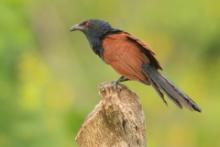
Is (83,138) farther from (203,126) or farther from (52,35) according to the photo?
(52,35)

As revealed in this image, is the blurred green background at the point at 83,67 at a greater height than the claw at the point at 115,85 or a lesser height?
lesser

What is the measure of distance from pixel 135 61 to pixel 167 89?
0.35 meters

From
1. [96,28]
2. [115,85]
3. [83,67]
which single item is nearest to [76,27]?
[96,28]

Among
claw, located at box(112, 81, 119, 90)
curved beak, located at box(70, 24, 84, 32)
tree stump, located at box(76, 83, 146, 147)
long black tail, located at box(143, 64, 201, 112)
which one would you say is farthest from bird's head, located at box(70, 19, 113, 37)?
tree stump, located at box(76, 83, 146, 147)

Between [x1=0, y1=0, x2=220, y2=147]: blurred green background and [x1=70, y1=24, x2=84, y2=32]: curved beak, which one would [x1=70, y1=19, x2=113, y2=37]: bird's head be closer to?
[x1=70, y1=24, x2=84, y2=32]: curved beak

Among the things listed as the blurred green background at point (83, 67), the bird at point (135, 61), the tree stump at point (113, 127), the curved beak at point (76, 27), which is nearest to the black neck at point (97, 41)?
the bird at point (135, 61)

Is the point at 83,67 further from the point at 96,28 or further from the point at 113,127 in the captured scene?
the point at 113,127

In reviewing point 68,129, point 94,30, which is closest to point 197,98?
point 68,129

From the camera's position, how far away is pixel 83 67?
50.2ft

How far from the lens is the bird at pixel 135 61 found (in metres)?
6.10

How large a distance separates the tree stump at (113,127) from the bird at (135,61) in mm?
381

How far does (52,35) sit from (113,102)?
32.6ft

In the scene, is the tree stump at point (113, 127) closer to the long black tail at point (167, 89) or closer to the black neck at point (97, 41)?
the long black tail at point (167, 89)

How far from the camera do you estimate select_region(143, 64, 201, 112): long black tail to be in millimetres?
5863
